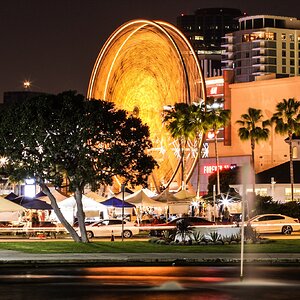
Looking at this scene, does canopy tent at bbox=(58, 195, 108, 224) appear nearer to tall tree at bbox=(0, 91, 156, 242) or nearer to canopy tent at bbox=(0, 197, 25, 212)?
canopy tent at bbox=(0, 197, 25, 212)

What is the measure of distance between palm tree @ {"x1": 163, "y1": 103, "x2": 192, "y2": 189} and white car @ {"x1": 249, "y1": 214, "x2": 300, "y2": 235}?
1307 inches

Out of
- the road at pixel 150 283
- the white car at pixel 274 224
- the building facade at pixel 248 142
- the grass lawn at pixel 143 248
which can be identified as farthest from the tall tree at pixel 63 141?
the building facade at pixel 248 142

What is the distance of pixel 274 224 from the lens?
70.6 metres

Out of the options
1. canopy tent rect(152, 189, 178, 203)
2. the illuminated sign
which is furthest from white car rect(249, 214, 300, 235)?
the illuminated sign

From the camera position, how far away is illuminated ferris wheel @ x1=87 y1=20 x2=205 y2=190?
109625 millimetres

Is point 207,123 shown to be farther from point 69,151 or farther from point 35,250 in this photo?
point 35,250

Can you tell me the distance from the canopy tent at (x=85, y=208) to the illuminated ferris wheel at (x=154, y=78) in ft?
73.2

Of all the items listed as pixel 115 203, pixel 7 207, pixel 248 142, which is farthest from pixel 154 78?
pixel 7 207

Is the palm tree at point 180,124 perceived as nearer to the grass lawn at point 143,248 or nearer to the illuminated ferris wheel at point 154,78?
the illuminated ferris wheel at point 154,78

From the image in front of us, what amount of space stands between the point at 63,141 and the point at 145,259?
14.9 meters

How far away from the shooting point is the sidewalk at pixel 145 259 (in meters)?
40.3

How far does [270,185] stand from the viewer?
396 feet

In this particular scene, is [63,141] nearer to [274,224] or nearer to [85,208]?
[274,224]

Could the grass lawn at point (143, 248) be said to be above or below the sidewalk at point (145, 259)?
above
